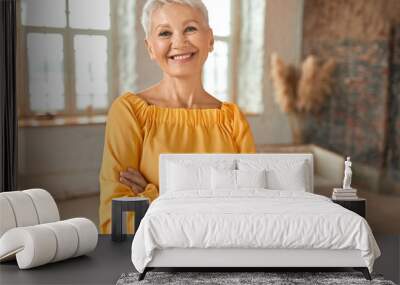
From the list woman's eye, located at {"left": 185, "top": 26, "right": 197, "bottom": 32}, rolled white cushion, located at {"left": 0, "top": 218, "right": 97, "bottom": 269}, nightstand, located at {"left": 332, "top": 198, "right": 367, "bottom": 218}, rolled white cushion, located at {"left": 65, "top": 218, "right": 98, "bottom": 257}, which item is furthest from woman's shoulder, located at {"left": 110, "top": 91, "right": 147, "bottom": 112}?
nightstand, located at {"left": 332, "top": 198, "right": 367, "bottom": 218}

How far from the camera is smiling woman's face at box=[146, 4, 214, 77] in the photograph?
6.95 meters

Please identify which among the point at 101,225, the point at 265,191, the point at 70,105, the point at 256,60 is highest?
the point at 256,60

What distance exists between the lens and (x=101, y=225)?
7.18 m

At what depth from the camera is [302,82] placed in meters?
7.18

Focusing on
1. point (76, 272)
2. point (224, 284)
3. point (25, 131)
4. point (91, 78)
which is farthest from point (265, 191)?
point (25, 131)

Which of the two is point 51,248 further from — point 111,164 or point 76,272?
point 111,164

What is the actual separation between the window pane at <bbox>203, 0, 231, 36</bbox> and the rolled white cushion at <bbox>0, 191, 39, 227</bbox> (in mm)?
2704

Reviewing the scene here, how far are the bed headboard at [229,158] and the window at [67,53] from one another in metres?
1.07

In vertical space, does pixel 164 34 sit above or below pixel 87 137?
above

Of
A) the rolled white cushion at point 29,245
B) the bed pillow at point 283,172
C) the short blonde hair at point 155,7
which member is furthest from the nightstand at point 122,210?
the short blonde hair at point 155,7

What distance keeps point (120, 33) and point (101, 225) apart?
2029 mm

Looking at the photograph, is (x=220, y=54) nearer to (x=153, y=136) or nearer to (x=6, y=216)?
(x=153, y=136)

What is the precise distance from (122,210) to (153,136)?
2.98ft

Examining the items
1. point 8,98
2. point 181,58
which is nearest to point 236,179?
point 181,58
